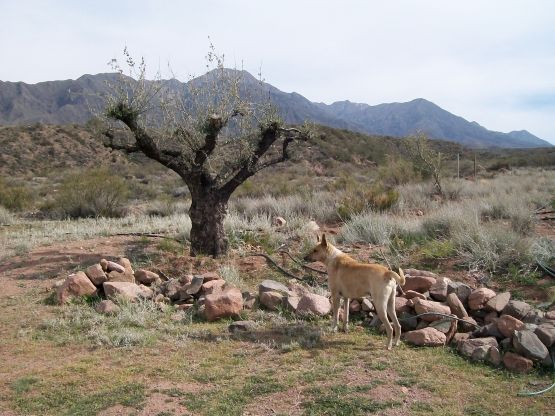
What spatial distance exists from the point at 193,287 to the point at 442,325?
3.57 m

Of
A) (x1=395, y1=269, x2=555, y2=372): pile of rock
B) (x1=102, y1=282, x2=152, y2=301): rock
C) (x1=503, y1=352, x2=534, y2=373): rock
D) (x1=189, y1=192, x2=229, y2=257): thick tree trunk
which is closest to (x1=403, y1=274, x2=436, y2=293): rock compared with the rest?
(x1=395, y1=269, x2=555, y2=372): pile of rock

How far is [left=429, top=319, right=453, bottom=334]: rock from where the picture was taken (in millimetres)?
6406

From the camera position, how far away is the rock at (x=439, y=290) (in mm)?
7230

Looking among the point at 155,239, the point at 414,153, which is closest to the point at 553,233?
the point at 155,239

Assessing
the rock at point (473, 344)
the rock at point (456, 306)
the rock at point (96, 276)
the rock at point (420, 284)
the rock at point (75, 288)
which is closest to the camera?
the rock at point (473, 344)

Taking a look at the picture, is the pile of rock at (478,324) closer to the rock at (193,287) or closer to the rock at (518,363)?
the rock at (518,363)

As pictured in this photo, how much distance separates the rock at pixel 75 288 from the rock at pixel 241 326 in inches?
95.2

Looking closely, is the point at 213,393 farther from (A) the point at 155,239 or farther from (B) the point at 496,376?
(A) the point at 155,239

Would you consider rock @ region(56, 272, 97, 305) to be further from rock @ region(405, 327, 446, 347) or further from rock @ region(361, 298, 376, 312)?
rock @ region(405, 327, 446, 347)

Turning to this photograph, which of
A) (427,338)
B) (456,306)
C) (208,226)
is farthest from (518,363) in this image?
(208,226)

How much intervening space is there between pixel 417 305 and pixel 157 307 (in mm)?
3535

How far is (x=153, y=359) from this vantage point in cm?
576

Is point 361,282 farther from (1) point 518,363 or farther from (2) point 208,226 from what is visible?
(2) point 208,226

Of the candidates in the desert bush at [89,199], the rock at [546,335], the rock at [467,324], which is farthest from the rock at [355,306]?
the desert bush at [89,199]
